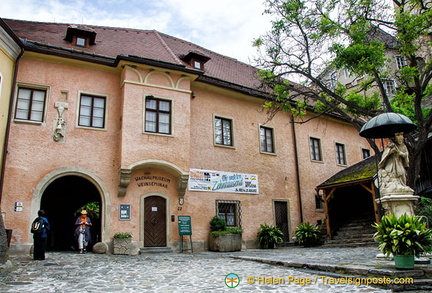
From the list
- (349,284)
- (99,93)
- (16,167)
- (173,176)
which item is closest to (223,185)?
(173,176)

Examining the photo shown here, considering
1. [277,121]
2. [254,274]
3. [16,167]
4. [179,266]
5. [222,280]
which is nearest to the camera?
[222,280]

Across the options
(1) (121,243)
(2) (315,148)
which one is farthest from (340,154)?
(1) (121,243)

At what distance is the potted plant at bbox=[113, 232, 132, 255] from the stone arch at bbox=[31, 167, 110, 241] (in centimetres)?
54

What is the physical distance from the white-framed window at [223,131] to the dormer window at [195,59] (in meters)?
2.65

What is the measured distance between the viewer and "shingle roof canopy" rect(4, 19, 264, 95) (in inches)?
575

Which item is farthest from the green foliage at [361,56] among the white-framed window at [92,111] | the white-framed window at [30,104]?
the white-framed window at [30,104]

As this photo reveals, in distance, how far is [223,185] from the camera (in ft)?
55.0

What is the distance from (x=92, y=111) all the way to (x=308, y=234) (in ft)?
36.6

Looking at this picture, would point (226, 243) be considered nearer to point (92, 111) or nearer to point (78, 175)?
point (78, 175)

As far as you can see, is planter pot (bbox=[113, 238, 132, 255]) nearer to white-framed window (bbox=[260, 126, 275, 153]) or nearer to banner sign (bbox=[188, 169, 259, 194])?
banner sign (bbox=[188, 169, 259, 194])

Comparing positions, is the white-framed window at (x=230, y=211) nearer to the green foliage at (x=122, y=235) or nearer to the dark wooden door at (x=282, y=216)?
the dark wooden door at (x=282, y=216)

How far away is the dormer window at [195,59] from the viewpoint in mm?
17625

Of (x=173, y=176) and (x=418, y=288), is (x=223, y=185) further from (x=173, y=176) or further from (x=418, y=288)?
(x=418, y=288)

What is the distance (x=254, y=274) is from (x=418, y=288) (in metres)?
3.23
